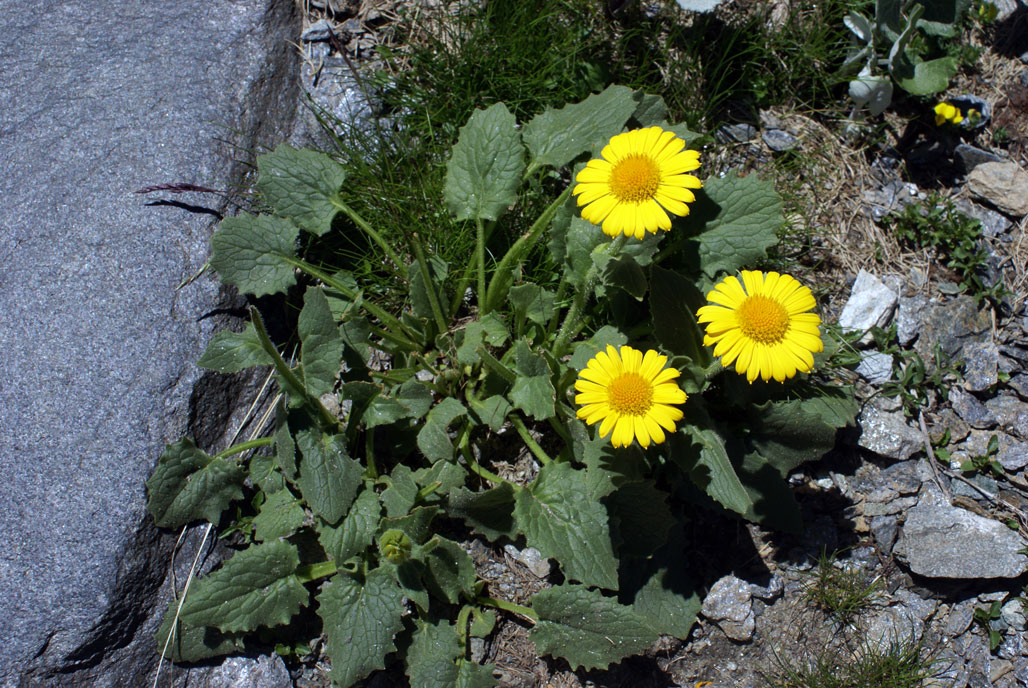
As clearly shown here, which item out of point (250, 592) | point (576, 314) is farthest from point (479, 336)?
point (250, 592)

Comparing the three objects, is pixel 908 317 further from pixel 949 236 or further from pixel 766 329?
pixel 766 329

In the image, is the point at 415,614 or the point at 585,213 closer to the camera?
the point at 585,213

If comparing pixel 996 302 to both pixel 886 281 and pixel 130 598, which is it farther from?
pixel 130 598

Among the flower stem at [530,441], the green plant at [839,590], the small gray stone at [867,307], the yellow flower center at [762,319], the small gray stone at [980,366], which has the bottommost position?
the green plant at [839,590]

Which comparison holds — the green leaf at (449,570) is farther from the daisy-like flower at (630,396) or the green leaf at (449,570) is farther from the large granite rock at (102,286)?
the large granite rock at (102,286)

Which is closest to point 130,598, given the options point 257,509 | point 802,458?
point 257,509

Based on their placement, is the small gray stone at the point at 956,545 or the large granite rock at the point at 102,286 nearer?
the large granite rock at the point at 102,286

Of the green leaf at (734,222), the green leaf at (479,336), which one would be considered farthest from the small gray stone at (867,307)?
Answer: the green leaf at (479,336)
